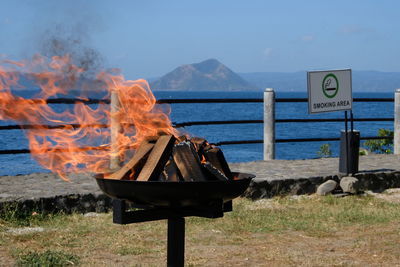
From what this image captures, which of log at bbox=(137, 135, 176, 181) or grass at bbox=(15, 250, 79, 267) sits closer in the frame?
log at bbox=(137, 135, 176, 181)

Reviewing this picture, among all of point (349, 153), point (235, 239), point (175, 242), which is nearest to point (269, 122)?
point (349, 153)

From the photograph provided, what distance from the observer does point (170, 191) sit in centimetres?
419

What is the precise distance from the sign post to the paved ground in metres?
0.38

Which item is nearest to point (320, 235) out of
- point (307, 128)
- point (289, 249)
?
point (289, 249)

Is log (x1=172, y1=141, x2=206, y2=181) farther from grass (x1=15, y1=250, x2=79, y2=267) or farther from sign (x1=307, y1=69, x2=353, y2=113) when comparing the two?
sign (x1=307, y1=69, x2=353, y2=113)

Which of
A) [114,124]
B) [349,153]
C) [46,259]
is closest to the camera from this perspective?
[46,259]

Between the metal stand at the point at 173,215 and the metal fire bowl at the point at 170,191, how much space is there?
60 mm

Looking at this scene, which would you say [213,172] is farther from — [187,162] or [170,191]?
[170,191]

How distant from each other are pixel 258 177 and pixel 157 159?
490cm

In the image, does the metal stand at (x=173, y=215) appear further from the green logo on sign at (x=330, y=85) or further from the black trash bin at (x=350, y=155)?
the green logo on sign at (x=330, y=85)

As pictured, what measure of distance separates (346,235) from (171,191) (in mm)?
3447

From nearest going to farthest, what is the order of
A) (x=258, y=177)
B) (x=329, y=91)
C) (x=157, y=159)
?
(x=157, y=159)
(x=258, y=177)
(x=329, y=91)

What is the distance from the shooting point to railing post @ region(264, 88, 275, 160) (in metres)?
11.7

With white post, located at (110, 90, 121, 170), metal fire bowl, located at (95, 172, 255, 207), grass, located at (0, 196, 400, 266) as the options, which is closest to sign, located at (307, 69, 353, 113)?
grass, located at (0, 196, 400, 266)
